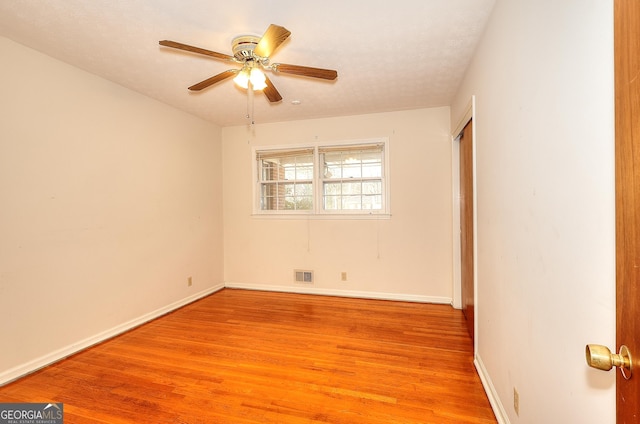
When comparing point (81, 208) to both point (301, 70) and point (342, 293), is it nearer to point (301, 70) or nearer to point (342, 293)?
point (301, 70)

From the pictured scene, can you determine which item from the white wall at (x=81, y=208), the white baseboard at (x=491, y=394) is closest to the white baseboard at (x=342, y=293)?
the white wall at (x=81, y=208)

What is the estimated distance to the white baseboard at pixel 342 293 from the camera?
12.7ft

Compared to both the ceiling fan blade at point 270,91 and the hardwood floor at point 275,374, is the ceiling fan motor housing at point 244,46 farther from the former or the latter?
the hardwood floor at point 275,374

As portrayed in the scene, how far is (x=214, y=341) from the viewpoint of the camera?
2848mm

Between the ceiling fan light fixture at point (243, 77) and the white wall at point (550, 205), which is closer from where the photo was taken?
the white wall at point (550, 205)

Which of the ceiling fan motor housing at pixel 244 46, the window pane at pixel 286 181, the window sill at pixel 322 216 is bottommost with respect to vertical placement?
the window sill at pixel 322 216

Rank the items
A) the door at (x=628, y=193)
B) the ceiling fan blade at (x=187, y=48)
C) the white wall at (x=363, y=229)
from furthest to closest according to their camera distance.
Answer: the white wall at (x=363, y=229), the ceiling fan blade at (x=187, y=48), the door at (x=628, y=193)

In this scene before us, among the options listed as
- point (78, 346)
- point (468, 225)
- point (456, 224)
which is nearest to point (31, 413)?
point (78, 346)

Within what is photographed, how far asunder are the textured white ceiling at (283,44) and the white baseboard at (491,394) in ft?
8.25

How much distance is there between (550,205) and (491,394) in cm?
148

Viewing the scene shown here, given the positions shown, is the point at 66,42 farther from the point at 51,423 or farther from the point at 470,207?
the point at 470,207

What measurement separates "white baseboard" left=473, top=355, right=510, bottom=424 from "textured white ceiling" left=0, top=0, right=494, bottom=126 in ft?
8.25

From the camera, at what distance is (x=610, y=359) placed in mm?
604

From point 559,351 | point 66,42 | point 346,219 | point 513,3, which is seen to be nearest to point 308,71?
point 513,3
